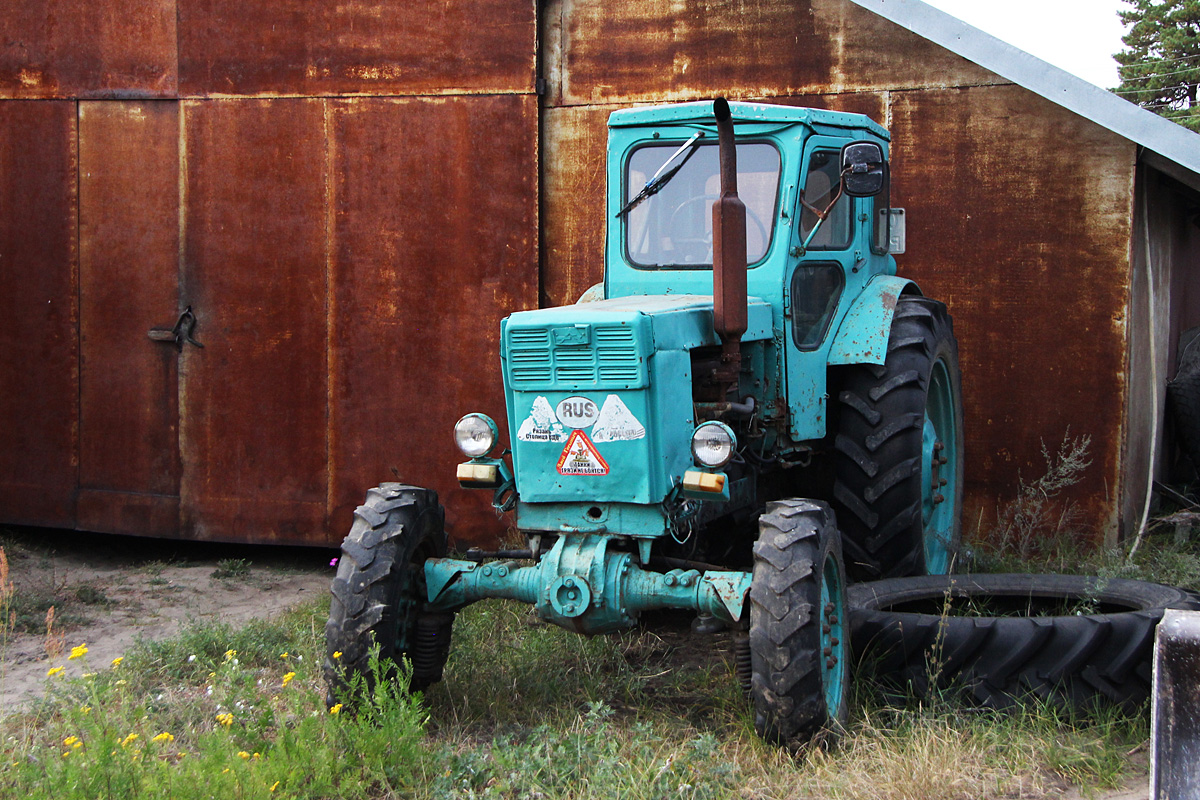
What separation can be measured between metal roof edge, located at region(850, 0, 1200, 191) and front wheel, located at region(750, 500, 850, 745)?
329cm

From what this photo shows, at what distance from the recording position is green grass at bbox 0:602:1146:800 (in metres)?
3.59

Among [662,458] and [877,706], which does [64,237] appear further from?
[877,706]

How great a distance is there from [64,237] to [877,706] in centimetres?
599

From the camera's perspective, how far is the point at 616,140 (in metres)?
5.34

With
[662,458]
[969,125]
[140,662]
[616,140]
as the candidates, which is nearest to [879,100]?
[969,125]

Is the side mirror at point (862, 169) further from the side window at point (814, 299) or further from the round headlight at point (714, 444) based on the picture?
the round headlight at point (714, 444)

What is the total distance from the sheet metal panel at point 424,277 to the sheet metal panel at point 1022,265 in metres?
2.37

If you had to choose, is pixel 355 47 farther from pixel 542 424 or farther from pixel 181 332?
pixel 542 424

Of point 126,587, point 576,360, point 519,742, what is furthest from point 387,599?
point 126,587

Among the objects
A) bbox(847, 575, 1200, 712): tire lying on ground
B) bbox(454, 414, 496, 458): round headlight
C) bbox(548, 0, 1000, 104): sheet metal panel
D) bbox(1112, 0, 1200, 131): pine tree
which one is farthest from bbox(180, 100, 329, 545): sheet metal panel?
bbox(1112, 0, 1200, 131): pine tree

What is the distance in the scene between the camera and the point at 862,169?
4648 millimetres

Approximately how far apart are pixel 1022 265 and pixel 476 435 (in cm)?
364

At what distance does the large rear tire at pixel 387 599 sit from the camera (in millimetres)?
4043

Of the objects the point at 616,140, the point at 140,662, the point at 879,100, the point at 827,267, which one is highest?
the point at 879,100
